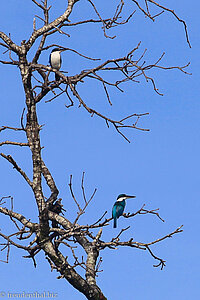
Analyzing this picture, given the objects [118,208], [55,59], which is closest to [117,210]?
[118,208]

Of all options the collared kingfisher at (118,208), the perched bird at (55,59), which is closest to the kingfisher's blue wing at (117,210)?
the collared kingfisher at (118,208)

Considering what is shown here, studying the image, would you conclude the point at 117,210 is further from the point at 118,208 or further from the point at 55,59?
the point at 55,59

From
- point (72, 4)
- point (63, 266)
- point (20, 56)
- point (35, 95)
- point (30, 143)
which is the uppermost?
point (72, 4)

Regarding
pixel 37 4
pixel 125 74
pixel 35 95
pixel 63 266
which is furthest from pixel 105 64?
pixel 63 266

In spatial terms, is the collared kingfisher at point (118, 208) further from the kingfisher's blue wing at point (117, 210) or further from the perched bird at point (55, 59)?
the perched bird at point (55, 59)

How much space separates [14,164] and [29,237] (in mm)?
1283

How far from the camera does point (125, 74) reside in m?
8.45

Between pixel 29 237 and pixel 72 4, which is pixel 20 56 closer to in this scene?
pixel 72 4

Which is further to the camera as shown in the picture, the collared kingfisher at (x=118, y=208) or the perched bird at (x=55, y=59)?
the perched bird at (x=55, y=59)

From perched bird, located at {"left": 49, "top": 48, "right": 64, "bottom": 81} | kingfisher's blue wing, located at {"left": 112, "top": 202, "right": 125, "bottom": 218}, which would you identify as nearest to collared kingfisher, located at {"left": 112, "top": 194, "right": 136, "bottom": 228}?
kingfisher's blue wing, located at {"left": 112, "top": 202, "right": 125, "bottom": 218}

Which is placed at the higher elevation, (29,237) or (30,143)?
(30,143)

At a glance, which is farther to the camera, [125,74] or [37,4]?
[37,4]

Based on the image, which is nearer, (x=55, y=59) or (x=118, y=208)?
(x=118, y=208)

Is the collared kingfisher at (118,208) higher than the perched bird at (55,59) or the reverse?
the reverse
